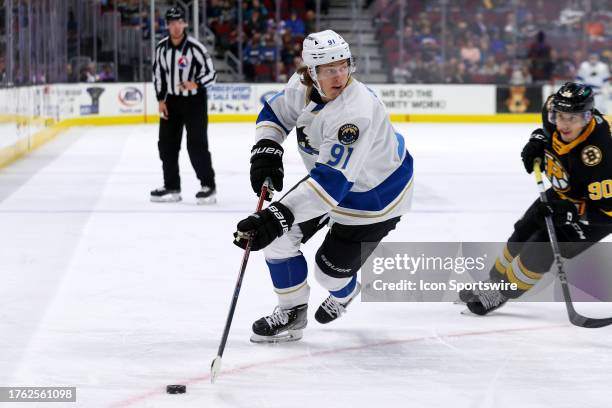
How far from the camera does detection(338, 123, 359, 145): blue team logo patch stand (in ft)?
9.80

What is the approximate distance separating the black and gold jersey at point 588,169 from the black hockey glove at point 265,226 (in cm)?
113

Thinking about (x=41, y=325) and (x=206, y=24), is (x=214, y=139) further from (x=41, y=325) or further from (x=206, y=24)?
(x=41, y=325)

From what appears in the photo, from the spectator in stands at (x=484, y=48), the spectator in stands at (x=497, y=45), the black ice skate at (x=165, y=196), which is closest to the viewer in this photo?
the black ice skate at (x=165, y=196)

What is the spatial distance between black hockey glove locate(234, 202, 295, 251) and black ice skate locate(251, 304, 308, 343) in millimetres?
495

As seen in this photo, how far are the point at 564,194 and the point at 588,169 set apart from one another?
22 centimetres

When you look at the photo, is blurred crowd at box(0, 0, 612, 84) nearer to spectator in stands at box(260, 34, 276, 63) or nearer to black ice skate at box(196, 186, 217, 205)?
spectator in stands at box(260, 34, 276, 63)

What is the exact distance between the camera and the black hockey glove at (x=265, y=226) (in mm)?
2900

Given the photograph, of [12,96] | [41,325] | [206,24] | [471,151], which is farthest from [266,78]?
[41,325]

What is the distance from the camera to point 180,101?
6.82m

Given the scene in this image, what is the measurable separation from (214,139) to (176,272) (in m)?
7.40

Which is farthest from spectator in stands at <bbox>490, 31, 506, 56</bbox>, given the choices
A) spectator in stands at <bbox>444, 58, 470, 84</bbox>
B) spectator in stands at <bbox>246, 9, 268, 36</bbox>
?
spectator in stands at <bbox>246, 9, 268, 36</bbox>

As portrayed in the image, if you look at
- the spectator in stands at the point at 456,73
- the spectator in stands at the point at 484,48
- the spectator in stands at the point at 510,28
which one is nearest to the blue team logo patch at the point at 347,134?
the spectator in stands at the point at 456,73

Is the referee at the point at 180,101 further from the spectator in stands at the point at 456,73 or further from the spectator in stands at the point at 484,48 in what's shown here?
the spectator in stands at the point at 484,48

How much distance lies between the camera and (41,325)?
3.58 m
